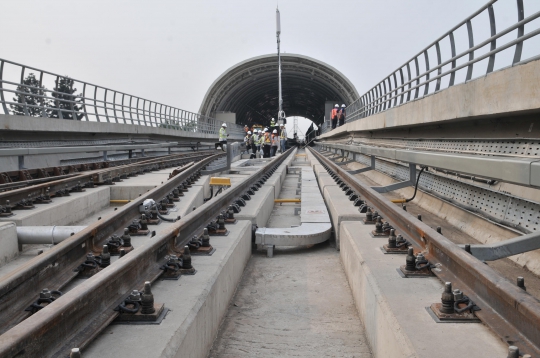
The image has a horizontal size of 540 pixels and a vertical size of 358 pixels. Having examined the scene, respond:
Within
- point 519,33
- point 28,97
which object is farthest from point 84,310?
point 28,97

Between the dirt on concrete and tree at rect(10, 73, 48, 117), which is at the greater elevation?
tree at rect(10, 73, 48, 117)

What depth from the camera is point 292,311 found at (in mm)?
4191

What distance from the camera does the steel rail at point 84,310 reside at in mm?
2178

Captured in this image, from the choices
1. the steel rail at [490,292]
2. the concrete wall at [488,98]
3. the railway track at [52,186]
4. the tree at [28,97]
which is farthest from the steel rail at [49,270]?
the tree at [28,97]

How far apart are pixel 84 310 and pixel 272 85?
237 ft

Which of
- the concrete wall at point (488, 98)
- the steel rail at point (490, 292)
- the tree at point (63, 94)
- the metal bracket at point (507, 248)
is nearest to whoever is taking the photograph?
the steel rail at point (490, 292)

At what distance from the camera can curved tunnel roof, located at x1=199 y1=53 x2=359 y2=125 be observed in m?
56.8

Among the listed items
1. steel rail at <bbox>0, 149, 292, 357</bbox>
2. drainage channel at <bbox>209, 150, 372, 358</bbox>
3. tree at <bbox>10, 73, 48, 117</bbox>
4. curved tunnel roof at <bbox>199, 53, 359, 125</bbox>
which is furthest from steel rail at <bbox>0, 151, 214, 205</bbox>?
curved tunnel roof at <bbox>199, 53, 359, 125</bbox>

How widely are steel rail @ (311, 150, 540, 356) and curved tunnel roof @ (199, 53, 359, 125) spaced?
51.4m

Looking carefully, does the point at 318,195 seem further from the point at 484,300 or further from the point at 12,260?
the point at 484,300

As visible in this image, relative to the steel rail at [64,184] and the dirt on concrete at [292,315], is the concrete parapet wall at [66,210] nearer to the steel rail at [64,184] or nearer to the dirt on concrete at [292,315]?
the steel rail at [64,184]

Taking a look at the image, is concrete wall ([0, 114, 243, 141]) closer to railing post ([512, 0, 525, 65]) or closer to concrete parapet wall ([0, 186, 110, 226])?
concrete parapet wall ([0, 186, 110, 226])

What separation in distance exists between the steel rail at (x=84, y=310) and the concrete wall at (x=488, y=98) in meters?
3.78

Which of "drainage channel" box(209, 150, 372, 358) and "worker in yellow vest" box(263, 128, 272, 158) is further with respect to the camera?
"worker in yellow vest" box(263, 128, 272, 158)
